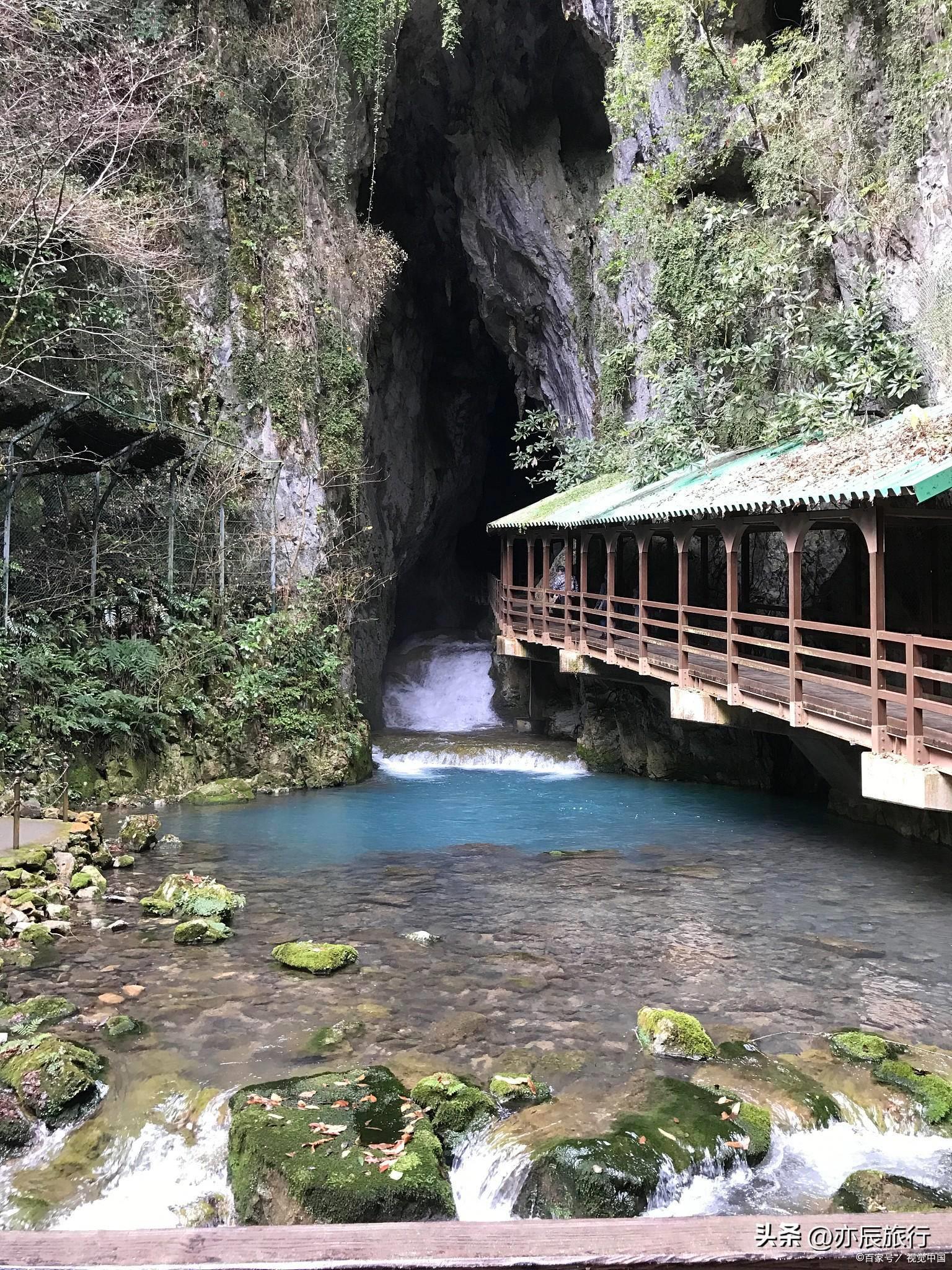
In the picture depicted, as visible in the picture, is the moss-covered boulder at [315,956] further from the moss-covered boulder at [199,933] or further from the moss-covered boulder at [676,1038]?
the moss-covered boulder at [676,1038]

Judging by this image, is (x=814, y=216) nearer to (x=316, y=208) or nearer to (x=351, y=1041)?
(x=316, y=208)

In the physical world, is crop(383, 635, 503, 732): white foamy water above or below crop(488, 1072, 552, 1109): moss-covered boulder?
above

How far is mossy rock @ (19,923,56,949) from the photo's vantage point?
800 centimetres

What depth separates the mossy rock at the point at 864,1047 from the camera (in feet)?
20.3

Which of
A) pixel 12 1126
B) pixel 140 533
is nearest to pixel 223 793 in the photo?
pixel 140 533

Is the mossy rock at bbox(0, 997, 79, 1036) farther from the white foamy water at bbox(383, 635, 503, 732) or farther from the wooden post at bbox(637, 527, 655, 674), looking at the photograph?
the white foamy water at bbox(383, 635, 503, 732)

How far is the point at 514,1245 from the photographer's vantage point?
165cm

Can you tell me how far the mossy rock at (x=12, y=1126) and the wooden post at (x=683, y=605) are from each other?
10.6 m

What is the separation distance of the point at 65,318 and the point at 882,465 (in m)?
13.4

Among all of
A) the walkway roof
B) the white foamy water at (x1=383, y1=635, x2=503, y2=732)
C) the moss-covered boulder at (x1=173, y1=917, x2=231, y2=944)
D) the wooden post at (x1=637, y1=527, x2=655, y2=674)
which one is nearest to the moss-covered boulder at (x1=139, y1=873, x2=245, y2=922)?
the moss-covered boulder at (x1=173, y1=917, x2=231, y2=944)

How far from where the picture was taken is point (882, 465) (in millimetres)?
9508

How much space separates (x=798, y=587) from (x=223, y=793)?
9975 mm

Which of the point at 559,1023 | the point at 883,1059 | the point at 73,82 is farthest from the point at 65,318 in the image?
the point at 883,1059

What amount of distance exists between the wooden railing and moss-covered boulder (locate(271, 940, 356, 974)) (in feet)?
18.5
